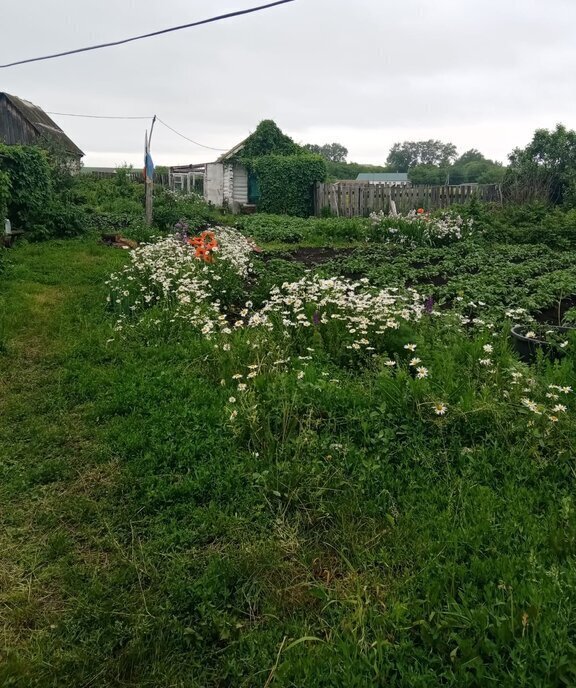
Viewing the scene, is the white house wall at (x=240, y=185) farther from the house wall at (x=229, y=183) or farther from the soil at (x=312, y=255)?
the soil at (x=312, y=255)

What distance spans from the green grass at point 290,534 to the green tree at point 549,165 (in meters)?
16.8

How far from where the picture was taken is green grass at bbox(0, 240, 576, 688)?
1800mm

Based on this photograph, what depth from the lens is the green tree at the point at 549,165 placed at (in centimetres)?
Result: 1808

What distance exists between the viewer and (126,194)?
22.7 metres

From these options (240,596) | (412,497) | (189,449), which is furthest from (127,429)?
(412,497)

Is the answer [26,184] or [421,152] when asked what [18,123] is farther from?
[421,152]

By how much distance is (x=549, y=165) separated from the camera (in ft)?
66.0

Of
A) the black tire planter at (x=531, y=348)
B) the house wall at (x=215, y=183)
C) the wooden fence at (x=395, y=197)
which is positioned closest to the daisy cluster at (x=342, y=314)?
the black tire planter at (x=531, y=348)

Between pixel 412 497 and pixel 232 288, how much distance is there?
4163mm

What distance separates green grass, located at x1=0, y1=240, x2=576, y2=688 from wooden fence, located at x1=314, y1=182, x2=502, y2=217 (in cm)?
1565

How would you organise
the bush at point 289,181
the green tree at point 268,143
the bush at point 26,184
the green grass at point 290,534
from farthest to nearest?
the green tree at point 268,143 < the bush at point 289,181 < the bush at point 26,184 < the green grass at point 290,534

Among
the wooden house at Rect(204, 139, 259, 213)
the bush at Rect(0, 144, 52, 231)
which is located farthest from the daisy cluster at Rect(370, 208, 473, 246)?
the wooden house at Rect(204, 139, 259, 213)

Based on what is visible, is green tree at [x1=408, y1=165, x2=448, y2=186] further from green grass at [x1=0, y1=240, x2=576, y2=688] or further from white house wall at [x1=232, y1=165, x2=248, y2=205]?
green grass at [x1=0, y1=240, x2=576, y2=688]

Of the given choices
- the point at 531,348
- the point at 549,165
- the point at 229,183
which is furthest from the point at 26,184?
the point at 549,165
